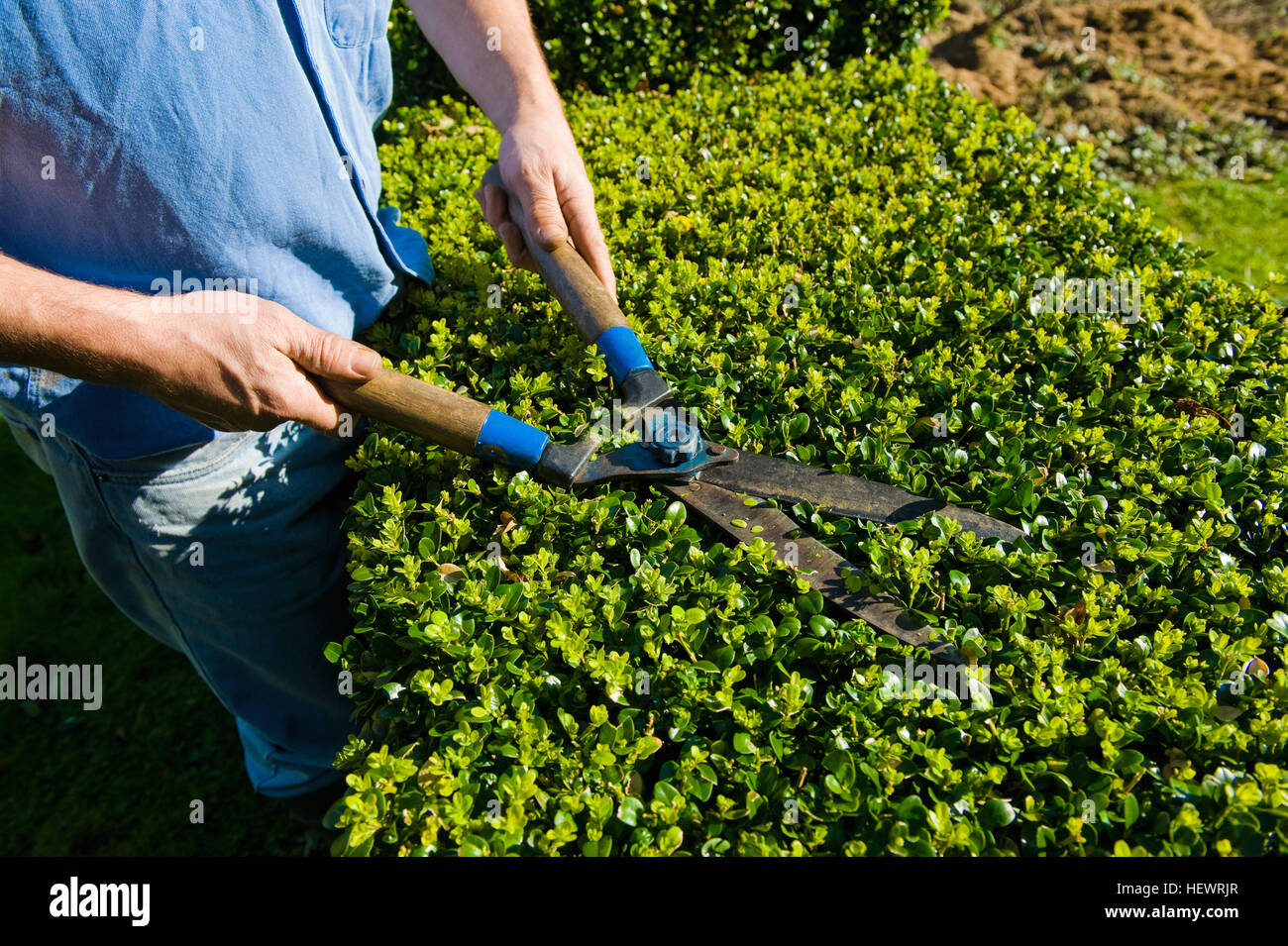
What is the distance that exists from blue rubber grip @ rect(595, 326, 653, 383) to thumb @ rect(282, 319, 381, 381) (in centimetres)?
68

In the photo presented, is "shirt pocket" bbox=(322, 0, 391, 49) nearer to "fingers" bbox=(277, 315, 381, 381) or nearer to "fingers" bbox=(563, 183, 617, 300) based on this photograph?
Result: "fingers" bbox=(563, 183, 617, 300)

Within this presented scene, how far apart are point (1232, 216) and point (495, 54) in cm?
595

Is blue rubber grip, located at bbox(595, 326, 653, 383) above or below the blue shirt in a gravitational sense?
below

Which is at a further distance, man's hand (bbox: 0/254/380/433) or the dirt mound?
the dirt mound

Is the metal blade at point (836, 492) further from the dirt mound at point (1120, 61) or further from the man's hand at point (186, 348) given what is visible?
the dirt mound at point (1120, 61)

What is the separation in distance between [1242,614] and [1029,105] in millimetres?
6116

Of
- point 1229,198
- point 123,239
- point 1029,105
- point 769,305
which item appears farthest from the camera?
point 1029,105

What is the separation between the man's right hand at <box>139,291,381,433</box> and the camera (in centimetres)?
202

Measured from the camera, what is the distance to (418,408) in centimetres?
221

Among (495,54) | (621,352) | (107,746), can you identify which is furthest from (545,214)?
(107,746)

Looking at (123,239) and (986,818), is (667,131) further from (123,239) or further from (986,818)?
(986,818)

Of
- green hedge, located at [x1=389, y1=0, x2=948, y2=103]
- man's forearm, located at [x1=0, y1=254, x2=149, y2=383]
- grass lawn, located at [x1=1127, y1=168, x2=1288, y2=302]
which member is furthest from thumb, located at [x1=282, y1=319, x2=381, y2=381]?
grass lawn, located at [x1=1127, y1=168, x2=1288, y2=302]
